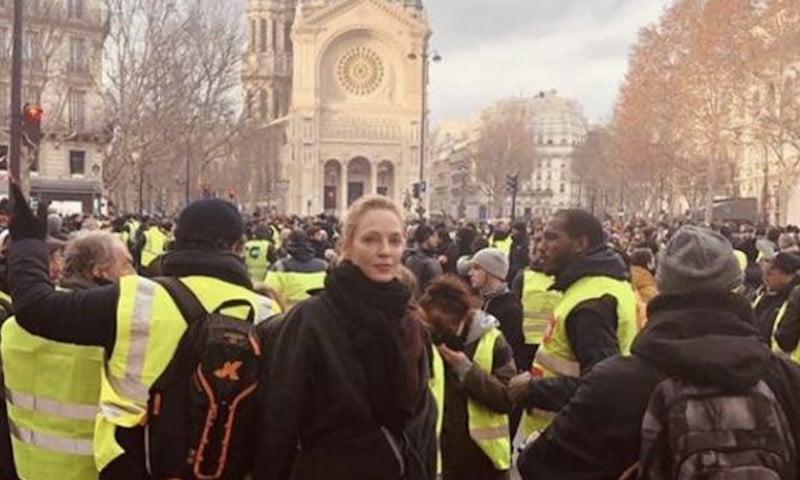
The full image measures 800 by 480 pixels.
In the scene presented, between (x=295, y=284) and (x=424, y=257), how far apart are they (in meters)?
2.24

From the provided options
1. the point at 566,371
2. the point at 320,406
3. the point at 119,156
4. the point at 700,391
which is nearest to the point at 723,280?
the point at 700,391

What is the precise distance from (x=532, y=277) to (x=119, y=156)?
34610 mm

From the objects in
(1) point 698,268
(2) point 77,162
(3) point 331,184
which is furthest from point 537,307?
(3) point 331,184

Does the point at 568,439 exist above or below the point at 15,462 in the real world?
above

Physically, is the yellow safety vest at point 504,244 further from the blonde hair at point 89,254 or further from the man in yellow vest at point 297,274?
the blonde hair at point 89,254

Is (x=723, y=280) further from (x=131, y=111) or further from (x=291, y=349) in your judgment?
(x=131, y=111)

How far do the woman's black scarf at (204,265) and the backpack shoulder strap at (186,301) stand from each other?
0.07 meters

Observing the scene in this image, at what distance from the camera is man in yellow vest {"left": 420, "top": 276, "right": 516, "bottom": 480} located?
5.11 metres

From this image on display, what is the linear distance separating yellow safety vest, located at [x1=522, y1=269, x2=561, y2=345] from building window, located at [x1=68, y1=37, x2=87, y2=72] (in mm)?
48096

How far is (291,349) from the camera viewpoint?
11.9 feet

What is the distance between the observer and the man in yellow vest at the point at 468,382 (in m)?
5.11

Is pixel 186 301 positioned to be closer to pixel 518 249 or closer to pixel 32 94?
pixel 518 249

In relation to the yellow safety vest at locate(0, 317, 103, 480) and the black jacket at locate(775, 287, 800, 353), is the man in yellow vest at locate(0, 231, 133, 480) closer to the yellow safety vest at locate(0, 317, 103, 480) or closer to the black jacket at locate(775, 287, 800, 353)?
the yellow safety vest at locate(0, 317, 103, 480)

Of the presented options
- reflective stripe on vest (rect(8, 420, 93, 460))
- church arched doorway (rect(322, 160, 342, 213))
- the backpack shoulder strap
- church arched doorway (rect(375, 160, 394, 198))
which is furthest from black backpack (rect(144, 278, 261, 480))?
church arched doorway (rect(322, 160, 342, 213))
